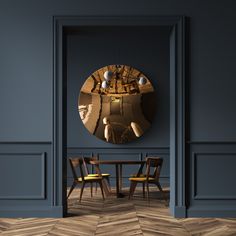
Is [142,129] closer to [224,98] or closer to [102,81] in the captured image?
[102,81]

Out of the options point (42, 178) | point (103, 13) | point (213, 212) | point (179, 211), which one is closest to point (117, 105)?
point (103, 13)

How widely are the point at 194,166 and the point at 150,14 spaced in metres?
2.00

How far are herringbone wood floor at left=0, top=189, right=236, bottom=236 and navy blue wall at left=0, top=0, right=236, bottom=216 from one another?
1.20ft

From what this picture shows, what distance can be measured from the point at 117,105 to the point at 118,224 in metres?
4.45

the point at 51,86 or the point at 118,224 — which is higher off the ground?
the point at 51,86

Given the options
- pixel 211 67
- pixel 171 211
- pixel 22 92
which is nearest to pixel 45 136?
pixel 22 92

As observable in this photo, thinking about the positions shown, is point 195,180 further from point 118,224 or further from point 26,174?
point 26,174

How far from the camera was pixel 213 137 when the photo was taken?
5.79 metres

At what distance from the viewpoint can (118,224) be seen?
17.5 ft

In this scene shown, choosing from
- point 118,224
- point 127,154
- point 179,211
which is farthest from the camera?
point 127,154

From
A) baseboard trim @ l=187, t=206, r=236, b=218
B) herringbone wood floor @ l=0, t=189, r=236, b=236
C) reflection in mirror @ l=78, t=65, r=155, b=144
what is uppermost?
reflection in mirror @ l=78, t=65, r=155, b=144

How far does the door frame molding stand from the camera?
5781 millimetres

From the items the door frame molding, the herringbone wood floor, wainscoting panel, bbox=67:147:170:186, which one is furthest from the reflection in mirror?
the door frame molding

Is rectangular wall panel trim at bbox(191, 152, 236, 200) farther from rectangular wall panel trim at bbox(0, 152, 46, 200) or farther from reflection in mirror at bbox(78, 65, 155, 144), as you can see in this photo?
reflection in mirror at bbox(78, 65, 155, 144)
